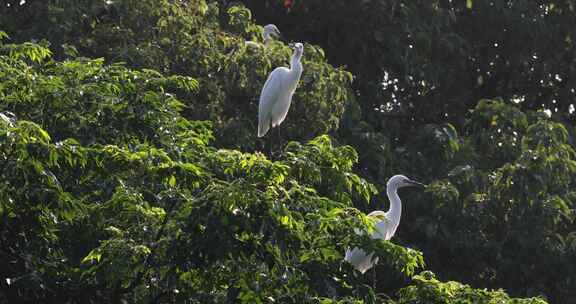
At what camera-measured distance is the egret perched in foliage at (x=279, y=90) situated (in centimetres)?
958

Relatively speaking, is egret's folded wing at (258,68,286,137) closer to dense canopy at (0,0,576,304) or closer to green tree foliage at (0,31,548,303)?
dense canopy at (0,0,576,304)

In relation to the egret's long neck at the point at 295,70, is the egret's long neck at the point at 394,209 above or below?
below

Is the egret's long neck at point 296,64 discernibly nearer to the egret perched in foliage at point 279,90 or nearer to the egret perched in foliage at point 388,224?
the egret perched in foliage at point 279,90

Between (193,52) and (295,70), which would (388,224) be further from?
(193,52)

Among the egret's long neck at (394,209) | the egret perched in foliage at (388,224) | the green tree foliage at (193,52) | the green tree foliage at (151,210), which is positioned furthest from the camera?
the green tree foliage at (193,52)

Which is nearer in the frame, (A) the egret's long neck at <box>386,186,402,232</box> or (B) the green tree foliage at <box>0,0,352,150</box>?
(A) the egret's long neck at <box>386,186,402,232</box>

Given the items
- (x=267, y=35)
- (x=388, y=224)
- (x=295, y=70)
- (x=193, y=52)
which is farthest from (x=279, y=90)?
(x=267, y=35)

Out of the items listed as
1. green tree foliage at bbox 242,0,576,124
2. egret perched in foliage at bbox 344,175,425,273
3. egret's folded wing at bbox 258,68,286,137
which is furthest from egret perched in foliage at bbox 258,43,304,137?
green tree foliage at bbox 242,0,576,124

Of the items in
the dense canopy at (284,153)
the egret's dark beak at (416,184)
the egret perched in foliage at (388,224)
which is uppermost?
the dense canopy at (284,153)

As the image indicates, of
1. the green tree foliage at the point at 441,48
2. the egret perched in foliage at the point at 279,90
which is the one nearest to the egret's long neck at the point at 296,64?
the egret perched in foliage at the point at 279,90

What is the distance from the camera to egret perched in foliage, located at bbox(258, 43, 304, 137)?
9.58 m

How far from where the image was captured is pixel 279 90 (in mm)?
9555

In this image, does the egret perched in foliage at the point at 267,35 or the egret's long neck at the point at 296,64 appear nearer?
the egret's long neck at the point at 296,64

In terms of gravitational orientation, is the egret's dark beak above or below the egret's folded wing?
below
